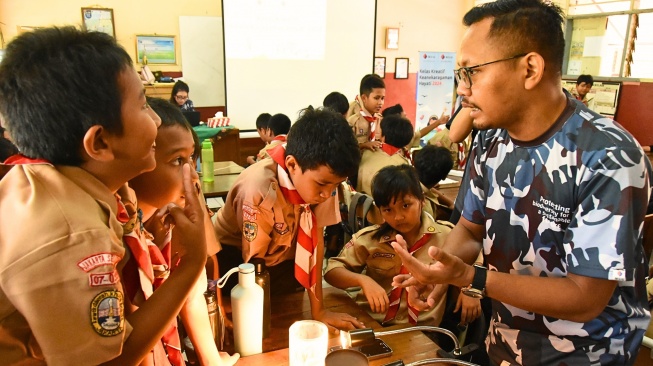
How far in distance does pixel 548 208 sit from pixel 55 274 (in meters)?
1.10

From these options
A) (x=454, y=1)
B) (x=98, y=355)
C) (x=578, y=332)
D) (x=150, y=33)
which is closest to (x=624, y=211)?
(x=578, y=332)

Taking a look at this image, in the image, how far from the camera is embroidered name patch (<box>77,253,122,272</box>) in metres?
0.64

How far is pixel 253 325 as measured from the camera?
1.25 metres

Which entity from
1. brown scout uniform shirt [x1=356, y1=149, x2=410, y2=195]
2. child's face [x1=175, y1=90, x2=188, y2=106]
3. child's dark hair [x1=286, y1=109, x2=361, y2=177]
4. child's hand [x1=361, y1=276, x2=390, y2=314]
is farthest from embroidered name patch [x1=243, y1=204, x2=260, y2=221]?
child's face [x1=175, y1=90, x2=188, y2=106]

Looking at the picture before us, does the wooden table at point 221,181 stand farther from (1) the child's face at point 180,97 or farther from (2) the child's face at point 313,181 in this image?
(1) the child's face at point 180,97

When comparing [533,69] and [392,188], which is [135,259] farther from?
[392,188]

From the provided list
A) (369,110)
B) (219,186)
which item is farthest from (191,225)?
(369,110)

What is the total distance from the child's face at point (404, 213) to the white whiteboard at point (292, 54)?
4.86 m

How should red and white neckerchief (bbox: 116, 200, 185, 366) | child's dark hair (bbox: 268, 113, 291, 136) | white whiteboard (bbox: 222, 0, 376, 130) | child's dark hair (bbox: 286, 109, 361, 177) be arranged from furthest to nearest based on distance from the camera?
white whiteboard (bbox: 222, 0, 376, 130), child's dark hair (bbox: 268, 113, 291, 136), child's dark hair (bbox: 286, 109, 361, 177), red and white neckerchief (bbox: 116, 200, 185, 366)

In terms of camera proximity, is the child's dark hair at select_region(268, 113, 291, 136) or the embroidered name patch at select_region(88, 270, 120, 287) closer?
the embroidered name patch at select_region(88, 270, 120, 287)

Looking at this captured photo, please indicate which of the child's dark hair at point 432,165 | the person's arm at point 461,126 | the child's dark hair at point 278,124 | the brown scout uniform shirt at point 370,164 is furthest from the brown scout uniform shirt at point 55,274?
the child's dark hair at point 278,124

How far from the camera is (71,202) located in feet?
2.17

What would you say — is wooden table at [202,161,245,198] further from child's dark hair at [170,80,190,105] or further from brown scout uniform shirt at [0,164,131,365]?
brown scout uniform shirt at [0,164,131,365]

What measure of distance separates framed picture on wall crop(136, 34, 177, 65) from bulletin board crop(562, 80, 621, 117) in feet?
19.8
